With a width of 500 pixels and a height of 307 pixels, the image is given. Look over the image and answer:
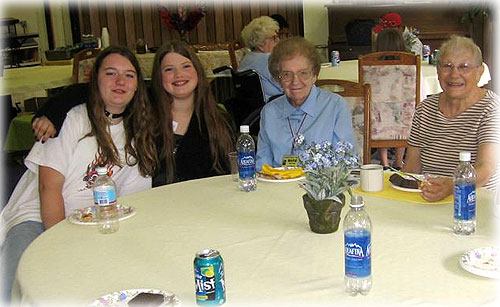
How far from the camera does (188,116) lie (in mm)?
2615

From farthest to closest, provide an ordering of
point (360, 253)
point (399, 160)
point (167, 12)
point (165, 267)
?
point (167, 12) < point (399, 160) < point (165, 267) < point (360, 253)

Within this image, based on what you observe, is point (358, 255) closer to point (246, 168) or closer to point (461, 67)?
point (246, 168)

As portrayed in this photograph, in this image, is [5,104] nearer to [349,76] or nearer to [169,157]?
[349,76]

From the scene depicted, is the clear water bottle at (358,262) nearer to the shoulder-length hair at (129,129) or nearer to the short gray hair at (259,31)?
the shoulder-length hair at (129,129)

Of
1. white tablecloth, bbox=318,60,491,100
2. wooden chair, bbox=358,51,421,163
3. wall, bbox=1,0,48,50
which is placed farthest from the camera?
wall, bbox=1,0,48,50

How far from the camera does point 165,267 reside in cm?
149

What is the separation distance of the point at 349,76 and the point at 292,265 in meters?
3.63

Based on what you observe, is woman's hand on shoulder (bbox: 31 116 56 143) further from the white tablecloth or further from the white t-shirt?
the white tablecloth

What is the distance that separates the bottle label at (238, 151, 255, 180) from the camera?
2.11 m

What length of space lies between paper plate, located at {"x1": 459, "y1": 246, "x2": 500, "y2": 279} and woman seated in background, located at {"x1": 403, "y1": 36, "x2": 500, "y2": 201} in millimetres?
750

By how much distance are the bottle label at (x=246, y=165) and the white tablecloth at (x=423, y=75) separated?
7.84 ft

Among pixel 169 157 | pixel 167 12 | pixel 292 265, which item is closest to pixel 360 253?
pixel 292 265

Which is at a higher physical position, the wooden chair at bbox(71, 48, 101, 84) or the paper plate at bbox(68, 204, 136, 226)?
the wooden chair at bbox(71, 48, 101, 84)

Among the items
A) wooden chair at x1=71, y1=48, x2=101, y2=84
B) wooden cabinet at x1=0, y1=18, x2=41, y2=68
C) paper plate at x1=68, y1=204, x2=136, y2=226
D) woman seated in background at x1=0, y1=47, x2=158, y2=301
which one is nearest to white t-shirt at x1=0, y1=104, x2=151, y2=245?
woman seated in background at x1=0, y1=47, x2=158, y2=301
